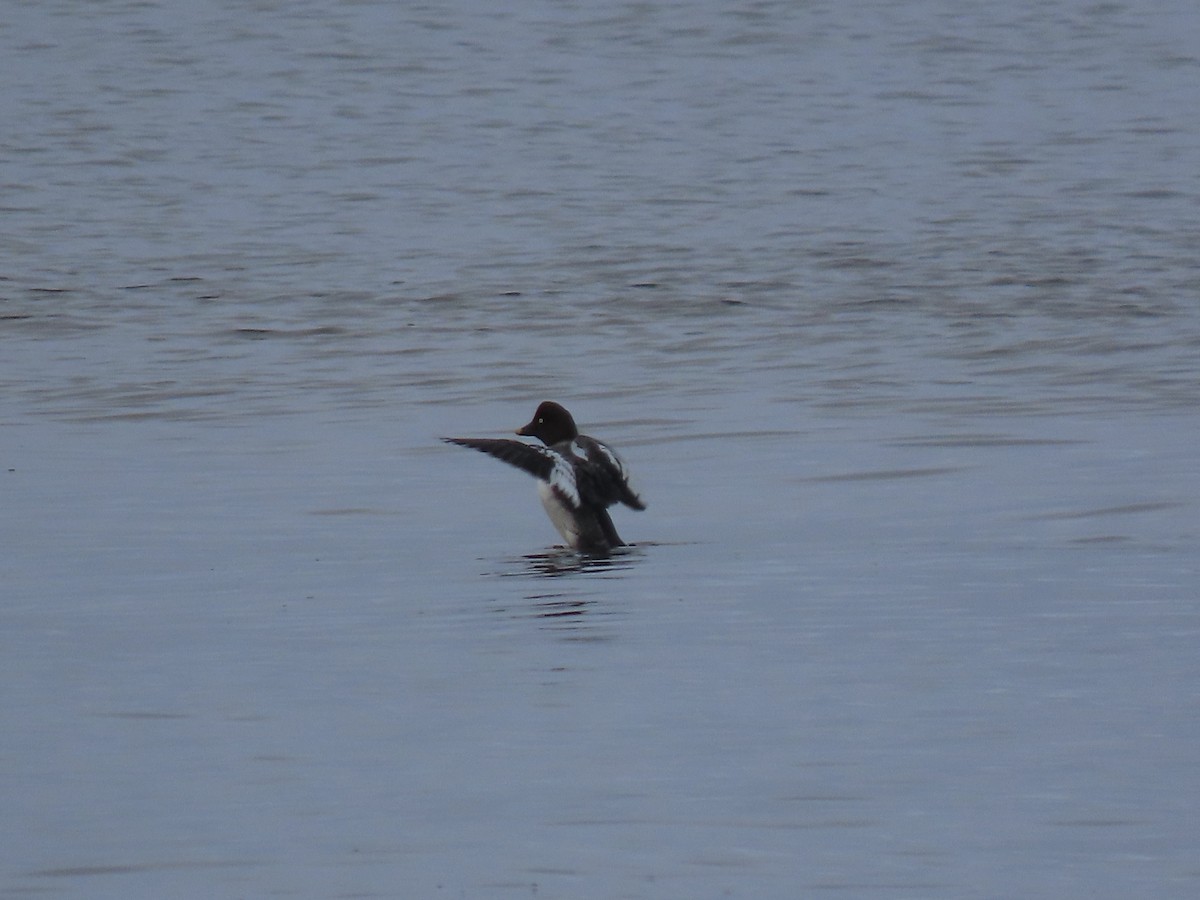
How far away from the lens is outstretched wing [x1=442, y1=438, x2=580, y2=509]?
1105 cm

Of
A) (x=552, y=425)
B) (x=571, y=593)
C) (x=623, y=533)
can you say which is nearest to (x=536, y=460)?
(x=623, y=533)

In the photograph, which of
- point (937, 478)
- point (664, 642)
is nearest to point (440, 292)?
point (937, 478)

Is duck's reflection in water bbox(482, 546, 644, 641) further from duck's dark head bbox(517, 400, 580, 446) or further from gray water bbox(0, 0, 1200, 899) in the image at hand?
duck's dark head bbox(517, 400, 580, 446)

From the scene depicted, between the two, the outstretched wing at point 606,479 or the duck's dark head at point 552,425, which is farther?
the duck's dark head at point 552,425

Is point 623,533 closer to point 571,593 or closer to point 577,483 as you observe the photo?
point 577,483

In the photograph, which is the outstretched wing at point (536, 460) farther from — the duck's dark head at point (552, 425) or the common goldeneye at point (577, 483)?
the duck's dark head at point (552, 425)

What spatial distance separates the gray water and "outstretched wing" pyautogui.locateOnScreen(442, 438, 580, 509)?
0.29m

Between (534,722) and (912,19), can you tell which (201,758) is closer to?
(534,722)

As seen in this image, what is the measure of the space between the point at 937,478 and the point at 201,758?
5886mm

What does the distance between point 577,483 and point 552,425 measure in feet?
4.19

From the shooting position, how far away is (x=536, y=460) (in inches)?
444

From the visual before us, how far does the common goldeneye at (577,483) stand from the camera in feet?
35.7

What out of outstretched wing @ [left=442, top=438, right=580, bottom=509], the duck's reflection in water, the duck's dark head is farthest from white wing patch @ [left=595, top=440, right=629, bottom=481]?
the duck's dark head

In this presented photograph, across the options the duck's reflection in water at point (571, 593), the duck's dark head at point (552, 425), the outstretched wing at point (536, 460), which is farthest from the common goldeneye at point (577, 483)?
the duck's dark head at point (552, 425)
